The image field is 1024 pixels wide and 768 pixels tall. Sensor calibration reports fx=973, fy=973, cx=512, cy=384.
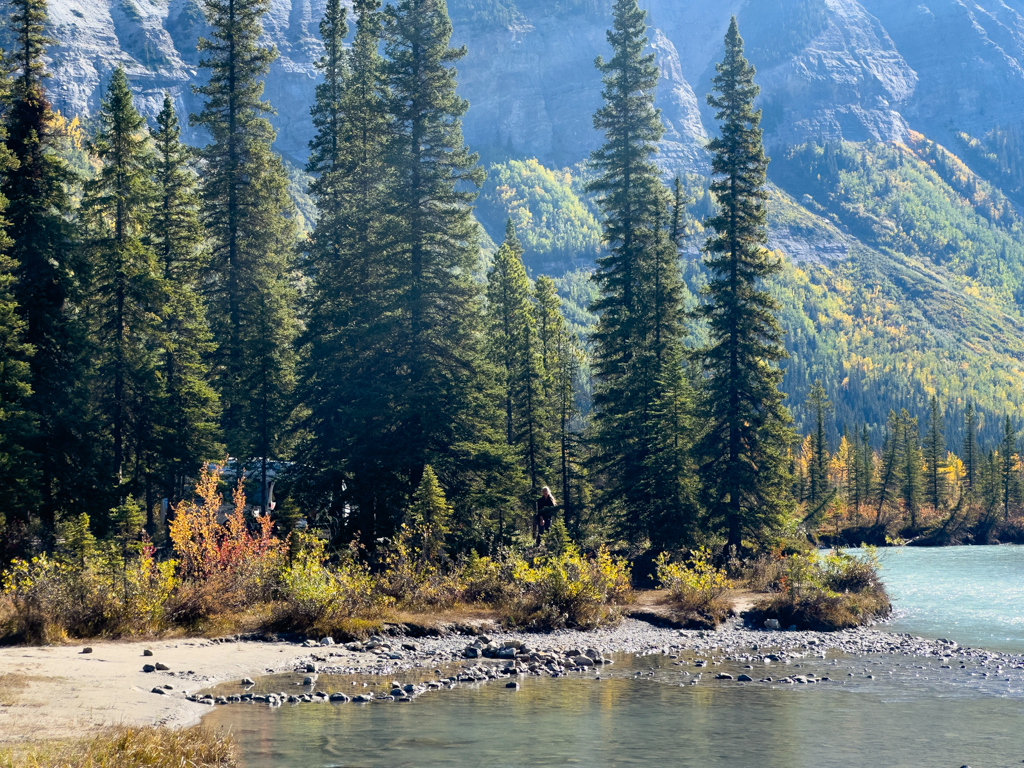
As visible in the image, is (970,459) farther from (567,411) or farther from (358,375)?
(358,375)

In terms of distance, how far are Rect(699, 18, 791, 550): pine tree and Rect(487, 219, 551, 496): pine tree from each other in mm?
9087

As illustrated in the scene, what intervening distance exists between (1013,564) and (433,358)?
4698cm

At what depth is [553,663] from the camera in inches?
957

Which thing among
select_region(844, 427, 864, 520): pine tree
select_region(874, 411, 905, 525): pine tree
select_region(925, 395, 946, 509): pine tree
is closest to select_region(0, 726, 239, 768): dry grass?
select_region(844, 427, 864, 520): pine tree

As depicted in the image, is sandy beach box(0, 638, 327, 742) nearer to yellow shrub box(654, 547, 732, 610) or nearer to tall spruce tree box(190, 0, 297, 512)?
yellow shrub box(654, 547, 732, 610)

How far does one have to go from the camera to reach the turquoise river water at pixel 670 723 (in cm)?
1625

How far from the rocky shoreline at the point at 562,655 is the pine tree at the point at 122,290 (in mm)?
16647

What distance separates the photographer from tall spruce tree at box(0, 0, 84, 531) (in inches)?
1358

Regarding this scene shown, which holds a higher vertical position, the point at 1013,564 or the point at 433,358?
the point at 433,358

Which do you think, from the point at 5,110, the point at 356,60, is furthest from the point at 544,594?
the point at 356,60

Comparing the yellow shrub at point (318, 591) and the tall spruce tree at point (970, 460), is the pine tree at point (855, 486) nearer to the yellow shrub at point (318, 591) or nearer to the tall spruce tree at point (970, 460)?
the tall spruce tree at point (970, 460)

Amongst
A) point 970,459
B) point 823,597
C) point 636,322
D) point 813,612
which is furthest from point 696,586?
point 970,459

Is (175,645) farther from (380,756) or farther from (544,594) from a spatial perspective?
(544,594)

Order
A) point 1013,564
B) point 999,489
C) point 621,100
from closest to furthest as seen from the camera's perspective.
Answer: point 621,100, point 1013,564, point 999,489
